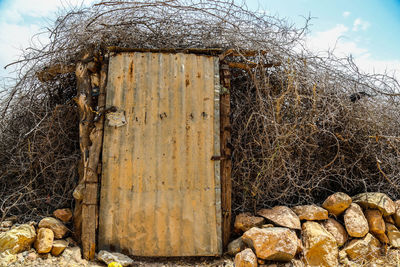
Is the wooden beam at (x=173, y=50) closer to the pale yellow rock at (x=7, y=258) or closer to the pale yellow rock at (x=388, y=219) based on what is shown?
the pale yellow rock at (x=7, y=258)

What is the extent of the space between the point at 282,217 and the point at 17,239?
2834 millimetres

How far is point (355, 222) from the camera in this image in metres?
3.21

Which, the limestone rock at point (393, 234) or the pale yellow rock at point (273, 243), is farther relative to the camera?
the limestone rock at point (393, 234)

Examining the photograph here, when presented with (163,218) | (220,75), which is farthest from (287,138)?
(163,218)

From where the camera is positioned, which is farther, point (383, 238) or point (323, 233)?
point (383, 238)

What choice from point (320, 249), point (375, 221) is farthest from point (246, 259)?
point (375, 221)

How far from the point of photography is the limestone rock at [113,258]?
286cm

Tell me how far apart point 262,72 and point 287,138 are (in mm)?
962

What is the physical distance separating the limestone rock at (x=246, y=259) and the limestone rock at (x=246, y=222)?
376 mm

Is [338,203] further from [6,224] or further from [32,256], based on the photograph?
[6,224]

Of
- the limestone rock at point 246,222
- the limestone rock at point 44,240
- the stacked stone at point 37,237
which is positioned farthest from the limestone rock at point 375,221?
the limestone rock at point 44,240

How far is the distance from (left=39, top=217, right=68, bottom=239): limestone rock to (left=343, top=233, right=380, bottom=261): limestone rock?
3202 mm

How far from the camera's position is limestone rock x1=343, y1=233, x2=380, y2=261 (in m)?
3.08

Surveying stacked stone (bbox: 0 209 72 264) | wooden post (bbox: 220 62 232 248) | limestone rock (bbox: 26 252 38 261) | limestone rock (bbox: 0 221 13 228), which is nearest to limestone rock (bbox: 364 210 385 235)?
wooden post (bbox: 220 62 232 248)
